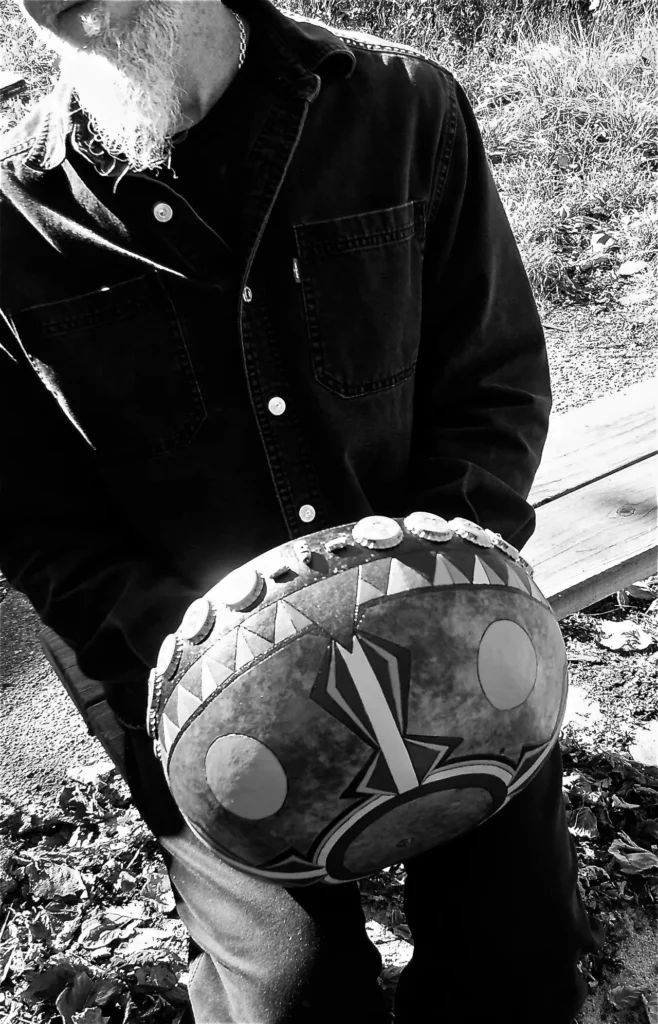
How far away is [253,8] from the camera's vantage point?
6.10ft

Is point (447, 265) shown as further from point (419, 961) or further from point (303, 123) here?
point (419, 961)

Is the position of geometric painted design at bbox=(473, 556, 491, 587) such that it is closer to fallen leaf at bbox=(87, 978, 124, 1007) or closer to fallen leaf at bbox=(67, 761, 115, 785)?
fallen leaf at bbox=(87, 978, 124, 1007)

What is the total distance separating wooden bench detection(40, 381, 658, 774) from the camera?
2492 millimetres

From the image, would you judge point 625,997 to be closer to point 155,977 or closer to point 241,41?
point 155,977

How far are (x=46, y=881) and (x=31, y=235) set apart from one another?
5.43ft

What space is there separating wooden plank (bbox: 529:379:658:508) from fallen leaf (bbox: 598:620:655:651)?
523mm

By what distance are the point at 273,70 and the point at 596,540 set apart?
4.83 feet

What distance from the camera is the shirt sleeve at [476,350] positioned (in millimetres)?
2012

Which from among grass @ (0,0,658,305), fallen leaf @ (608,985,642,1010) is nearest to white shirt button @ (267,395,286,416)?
fallen leaf @ (608,985,642,1010)

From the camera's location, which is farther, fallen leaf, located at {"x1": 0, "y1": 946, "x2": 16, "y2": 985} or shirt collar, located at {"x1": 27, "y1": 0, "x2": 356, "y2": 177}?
fallen leaf, located at {"x1": 0, "y1": 946, "x2": 16, "y2": 985}

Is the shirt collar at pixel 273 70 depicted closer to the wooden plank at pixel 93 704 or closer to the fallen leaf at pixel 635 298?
the wooden plank at pixel 93 704

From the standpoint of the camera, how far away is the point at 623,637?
2986mm

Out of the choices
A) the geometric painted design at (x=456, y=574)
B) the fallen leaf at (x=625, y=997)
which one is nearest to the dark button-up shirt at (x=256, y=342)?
the geometric painted design at (x=456, y=574)

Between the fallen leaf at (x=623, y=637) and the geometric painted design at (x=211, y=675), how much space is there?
181cm
